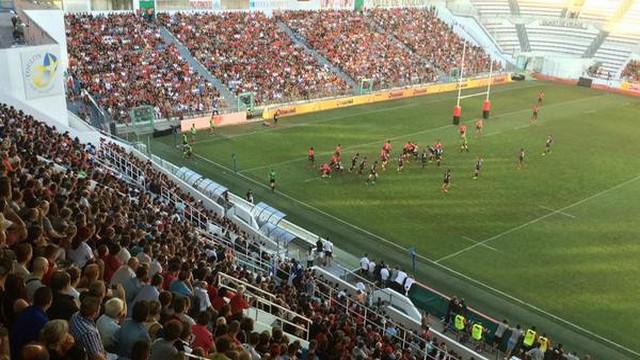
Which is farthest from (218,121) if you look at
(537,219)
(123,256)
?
(123,256)

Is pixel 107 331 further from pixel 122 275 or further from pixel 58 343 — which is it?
pixel 122 275

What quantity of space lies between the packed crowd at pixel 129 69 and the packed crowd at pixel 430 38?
26793 millimetres

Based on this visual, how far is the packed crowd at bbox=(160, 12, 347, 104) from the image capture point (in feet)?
157

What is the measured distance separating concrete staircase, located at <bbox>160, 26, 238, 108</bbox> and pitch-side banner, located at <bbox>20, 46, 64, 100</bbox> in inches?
713

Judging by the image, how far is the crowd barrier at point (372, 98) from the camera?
45.9 meters

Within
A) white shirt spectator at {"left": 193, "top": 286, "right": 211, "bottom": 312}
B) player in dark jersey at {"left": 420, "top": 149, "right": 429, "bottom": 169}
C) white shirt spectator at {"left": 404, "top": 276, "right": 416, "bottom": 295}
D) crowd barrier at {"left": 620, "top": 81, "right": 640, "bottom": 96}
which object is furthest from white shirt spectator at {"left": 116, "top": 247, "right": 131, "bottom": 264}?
crowd barrier at {"left": 620, "top": 81, "right": 640, "bottom": 96}

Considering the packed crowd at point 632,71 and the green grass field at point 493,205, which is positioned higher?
the packed crowd at point 632,71

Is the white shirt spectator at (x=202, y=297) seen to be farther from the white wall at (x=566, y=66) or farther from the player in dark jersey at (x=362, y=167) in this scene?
the white wall at (x=566, y=66)

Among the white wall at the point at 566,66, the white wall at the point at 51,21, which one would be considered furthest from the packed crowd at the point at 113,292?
the white wall at the point at 566,66

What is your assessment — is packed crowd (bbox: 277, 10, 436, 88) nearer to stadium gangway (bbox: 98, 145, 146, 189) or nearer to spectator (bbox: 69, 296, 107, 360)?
stadium gangway (bbox: 98, 145, 146, 189)

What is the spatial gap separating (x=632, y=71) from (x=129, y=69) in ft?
165

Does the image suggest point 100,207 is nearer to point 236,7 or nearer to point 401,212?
point 401,212

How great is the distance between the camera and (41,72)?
26406 mm

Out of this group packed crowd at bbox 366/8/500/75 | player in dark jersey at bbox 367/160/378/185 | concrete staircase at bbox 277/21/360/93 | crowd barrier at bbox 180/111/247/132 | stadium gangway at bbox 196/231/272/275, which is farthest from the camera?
packed crowd at bbox 366/8/500/75
